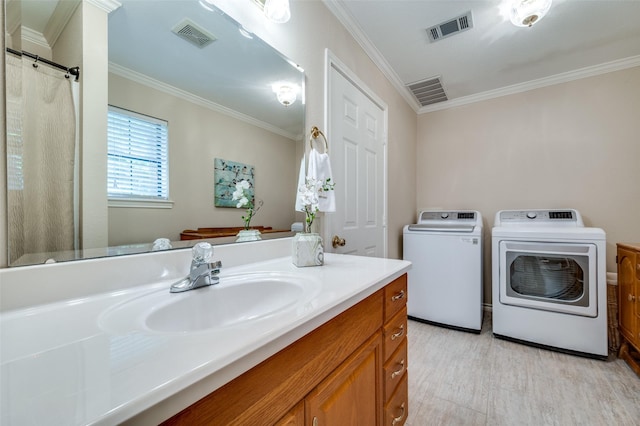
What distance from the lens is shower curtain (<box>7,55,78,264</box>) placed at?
0.65 meters

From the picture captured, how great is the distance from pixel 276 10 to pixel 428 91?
86.9 inches

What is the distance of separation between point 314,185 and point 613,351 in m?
2.71

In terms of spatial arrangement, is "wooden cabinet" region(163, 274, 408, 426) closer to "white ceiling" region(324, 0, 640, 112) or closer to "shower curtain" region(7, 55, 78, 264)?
"shower curtain" region(7, 55, 78, 264)

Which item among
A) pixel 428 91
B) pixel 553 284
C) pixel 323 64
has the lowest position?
pixel 553 284

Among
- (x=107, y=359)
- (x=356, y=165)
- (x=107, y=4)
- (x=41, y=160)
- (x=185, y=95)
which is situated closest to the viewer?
(x=107, y=359)

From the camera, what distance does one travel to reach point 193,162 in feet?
3.25

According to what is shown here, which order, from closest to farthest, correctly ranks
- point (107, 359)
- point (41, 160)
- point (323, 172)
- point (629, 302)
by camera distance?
point (107, 359) → point (41, 160) → point (323, 172) → point (629, 302)

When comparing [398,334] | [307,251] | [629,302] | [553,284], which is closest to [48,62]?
[307,251]

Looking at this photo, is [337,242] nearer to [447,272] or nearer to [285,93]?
[285,93]

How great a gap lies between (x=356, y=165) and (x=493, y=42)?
1.50 metres

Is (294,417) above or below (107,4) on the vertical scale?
below

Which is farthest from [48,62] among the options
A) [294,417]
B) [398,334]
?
[398,334]

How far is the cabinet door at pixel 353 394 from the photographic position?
2.17 feet

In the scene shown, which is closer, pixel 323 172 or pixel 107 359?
pixel 107 359
